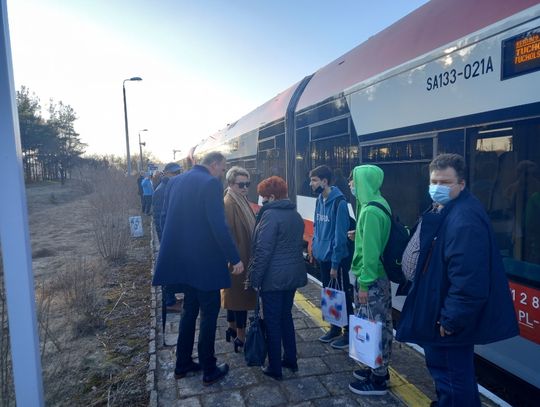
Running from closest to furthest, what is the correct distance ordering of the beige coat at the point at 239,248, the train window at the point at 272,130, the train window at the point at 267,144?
the beige coat at the point at 239,248 < the train window at the point at 272,130 < the train window at the point at 267,144

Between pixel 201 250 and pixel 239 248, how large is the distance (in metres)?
0.61

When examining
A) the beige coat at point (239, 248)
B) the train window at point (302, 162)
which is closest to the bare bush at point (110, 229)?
the train window at point (302, 162)

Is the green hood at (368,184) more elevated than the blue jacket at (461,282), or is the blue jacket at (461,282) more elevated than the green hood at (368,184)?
the green hood at (368,184)

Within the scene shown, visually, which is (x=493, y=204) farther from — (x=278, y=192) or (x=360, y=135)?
(x=360, y=135)

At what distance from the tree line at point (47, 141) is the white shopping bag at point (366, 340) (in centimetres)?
3649

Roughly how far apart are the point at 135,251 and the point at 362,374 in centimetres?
822

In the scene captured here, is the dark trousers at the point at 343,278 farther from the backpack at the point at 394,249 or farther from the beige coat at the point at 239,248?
the backpack at the point at 394,249

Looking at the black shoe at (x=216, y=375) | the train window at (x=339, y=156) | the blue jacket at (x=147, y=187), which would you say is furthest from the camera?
the blue jacket at (x=147, y=187)

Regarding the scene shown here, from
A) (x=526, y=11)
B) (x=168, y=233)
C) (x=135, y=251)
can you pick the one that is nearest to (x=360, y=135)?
(x=526, y=11)

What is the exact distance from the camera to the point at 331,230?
4.07m

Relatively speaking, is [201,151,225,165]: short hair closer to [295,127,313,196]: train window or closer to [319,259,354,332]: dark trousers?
[319,259,354,332]: dark trousers

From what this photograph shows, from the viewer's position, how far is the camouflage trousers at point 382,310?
3.19m

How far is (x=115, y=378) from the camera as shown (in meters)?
3.67

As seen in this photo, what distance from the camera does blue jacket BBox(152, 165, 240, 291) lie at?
10.9 ft
